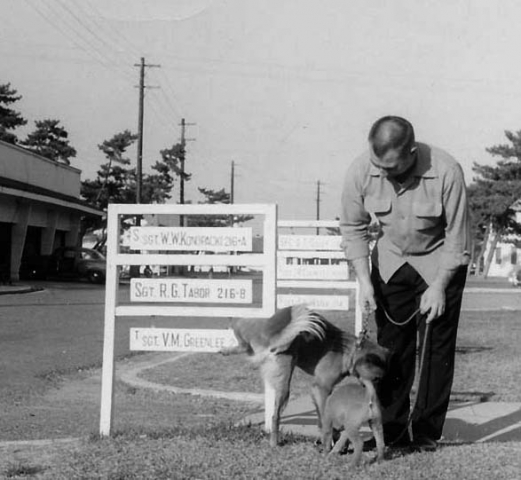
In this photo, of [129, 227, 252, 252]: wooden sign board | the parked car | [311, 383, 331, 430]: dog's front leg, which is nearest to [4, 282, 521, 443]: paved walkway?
[311, 383, 331, 430]: dog's front leg

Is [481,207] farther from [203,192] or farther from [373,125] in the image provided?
[373,125]

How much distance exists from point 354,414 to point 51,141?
6919 centimetres

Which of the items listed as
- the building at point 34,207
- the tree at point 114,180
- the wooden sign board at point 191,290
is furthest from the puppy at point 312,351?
the tree at point 114,180

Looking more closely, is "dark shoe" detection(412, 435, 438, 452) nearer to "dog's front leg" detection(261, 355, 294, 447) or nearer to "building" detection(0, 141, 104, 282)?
"dog's front leg" detection(261, 355, 294, 447)

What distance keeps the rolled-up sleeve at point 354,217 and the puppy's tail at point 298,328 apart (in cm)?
47

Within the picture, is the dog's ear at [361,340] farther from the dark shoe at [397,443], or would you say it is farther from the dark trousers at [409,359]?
the dark shoe at [397,443]

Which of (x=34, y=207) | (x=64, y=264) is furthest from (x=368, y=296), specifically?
(x=64, y=264)

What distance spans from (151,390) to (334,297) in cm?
324

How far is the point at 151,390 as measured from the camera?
9883 millimetres

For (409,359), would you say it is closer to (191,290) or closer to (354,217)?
(354,217)

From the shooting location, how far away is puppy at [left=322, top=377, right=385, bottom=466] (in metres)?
5.05

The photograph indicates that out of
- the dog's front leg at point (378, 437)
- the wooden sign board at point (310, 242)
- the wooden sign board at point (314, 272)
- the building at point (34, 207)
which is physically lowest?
the dog's front leg at point (378, 437)

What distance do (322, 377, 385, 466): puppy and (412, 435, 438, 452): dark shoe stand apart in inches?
18.3

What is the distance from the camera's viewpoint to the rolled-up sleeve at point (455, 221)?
17.3 ft
